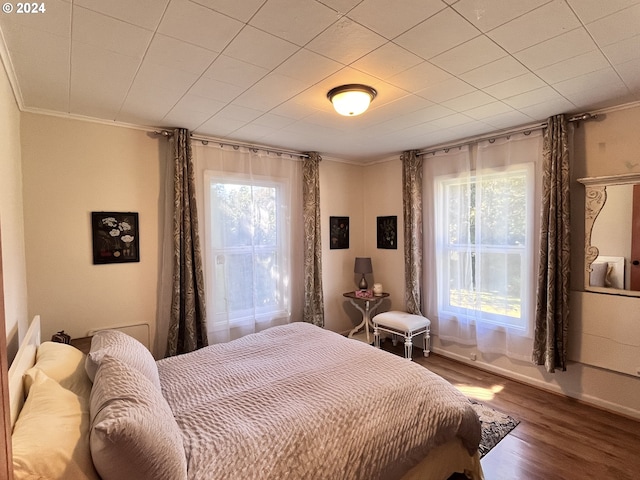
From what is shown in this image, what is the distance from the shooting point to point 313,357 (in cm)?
225

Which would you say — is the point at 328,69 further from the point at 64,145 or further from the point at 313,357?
the point at 64,145

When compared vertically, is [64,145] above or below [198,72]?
below

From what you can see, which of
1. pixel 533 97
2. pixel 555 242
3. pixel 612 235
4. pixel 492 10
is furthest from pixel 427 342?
pixel 492 10

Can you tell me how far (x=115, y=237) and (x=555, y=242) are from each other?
397 centimetres

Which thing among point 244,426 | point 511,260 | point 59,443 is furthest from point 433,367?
point 59,443

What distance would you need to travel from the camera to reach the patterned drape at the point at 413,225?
3910mm

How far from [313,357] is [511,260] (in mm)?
2346

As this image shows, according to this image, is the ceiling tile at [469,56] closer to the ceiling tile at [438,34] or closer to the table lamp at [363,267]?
the ceiling tile at [438,34]

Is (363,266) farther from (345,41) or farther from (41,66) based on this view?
(41,66)

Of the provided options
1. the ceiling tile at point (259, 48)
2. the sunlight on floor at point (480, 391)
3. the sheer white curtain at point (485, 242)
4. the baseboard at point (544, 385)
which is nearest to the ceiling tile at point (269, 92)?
the ceiling tile at point (259, 48)

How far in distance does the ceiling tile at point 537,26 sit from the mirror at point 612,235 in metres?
1.67

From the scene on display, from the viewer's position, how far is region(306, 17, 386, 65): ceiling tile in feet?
4.98

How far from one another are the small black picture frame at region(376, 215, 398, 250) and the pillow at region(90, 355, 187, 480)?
3547mm

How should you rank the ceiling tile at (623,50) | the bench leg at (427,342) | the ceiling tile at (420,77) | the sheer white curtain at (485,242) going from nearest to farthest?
the ceiling tile at (623,50) → the ceiling tile at (420,77) → the sheer white curtain at (485,242) → the bench leg at (427,342)
